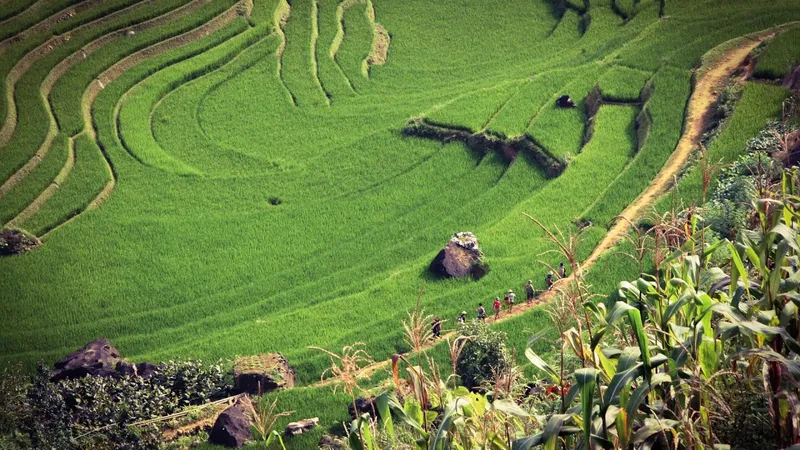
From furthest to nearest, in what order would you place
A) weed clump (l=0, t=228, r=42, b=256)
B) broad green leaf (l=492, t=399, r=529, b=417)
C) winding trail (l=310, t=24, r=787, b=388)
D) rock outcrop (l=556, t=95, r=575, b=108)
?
1. rock outcrop (l=556, t=95, r=575, b=108)
2. weed clump (l=0, t=228, r=42, b=256)
3. winding trail (l=310, t=24, r=787, b=388)
4. broad green leaf (l=492, t=399, r=529, b=417)

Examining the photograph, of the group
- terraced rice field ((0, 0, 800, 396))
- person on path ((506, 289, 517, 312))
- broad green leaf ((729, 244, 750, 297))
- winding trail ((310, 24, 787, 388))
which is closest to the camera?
broad green leaf ((729, 244, 750, 297))

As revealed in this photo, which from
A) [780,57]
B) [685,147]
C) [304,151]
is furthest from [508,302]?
[780,57]

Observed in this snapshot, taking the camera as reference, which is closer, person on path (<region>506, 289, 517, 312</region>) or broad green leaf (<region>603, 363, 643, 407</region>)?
broad green leaf (<region>603, 363, 643, 407</region>)

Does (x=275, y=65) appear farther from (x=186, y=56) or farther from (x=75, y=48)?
(x=75, y=48)

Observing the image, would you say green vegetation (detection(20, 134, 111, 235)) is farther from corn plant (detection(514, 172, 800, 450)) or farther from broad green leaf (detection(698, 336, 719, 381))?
broad green leaf (detection(698, 336, 719, 381))

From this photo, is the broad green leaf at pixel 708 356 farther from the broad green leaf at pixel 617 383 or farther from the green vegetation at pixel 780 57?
the green vegetation at pixel 780 57

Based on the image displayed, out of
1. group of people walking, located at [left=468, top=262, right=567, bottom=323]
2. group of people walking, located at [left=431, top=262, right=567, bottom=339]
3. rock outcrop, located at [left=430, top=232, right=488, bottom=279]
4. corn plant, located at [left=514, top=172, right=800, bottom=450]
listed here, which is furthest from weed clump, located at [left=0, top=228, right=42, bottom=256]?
corn plant, located at [left=514, top=172, right=800, bottom=450]
